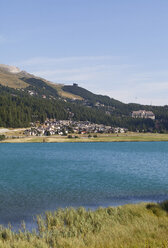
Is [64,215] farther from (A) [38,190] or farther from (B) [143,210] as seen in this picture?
(A) [38,190]

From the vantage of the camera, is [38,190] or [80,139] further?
[80,139]

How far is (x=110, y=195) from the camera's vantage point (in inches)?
1529

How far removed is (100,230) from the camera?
20047 mm

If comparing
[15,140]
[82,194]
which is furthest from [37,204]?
[15,140]

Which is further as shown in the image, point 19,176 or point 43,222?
point 19,176

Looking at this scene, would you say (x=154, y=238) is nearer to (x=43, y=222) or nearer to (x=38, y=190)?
(x=43, y=222)

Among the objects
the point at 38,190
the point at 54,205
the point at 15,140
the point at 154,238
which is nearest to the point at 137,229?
the point at 154,238

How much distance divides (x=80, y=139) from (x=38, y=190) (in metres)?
154

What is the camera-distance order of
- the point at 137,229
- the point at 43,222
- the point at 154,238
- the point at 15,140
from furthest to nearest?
1. the point at 15,140
2. the point at 43,222
3. the point at 137,229
4. the point at 154,238

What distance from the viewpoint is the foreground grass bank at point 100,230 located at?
1666cm

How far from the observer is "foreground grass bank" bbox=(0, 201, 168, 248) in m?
16.7

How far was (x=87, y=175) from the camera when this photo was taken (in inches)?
2291

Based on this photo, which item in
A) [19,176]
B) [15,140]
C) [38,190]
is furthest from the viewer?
[15,140]

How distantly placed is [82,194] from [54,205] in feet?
23.9
